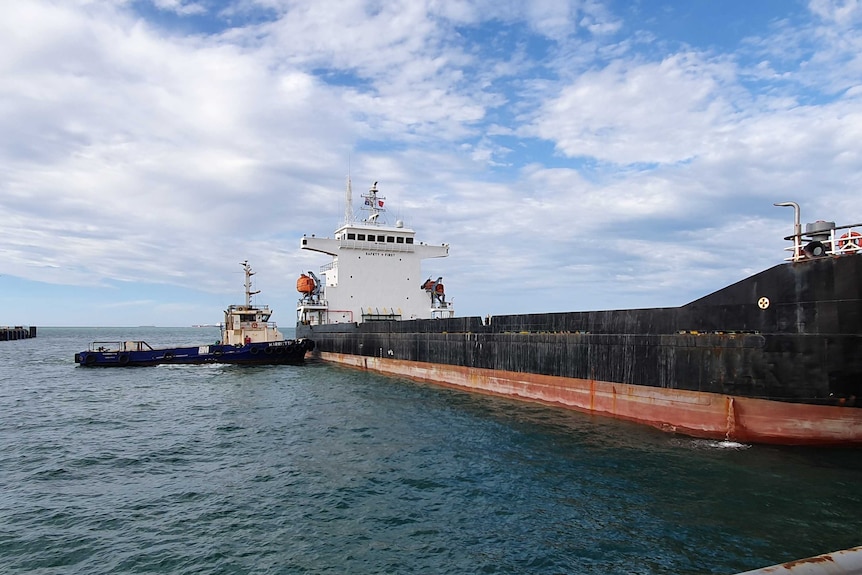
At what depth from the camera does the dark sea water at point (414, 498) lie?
6.21 meters

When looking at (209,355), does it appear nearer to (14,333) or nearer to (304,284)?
(304,284)

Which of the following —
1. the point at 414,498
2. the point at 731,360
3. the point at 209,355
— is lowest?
the point at 414,498

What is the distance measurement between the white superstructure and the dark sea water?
689 inches

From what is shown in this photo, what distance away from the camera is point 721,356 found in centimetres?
1048

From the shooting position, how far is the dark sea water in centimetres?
621

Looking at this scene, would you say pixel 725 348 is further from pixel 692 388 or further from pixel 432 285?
pixel 432 285

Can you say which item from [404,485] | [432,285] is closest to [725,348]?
[404,485]

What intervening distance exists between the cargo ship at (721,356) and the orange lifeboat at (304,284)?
1560cm

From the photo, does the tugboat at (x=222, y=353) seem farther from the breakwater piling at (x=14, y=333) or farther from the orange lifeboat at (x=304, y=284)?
the breakwater piling at (x=14, y=333)

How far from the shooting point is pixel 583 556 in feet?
20.2

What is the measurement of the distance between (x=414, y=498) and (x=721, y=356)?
23.2 feet

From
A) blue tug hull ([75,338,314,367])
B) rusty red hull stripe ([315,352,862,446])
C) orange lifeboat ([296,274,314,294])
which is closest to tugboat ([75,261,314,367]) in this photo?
blue tug hull ([75,338,314,367])

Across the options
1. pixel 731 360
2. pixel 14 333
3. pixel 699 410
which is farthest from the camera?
pixel 14 333

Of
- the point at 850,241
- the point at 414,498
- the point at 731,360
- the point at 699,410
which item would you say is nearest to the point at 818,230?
the point at 850,241
